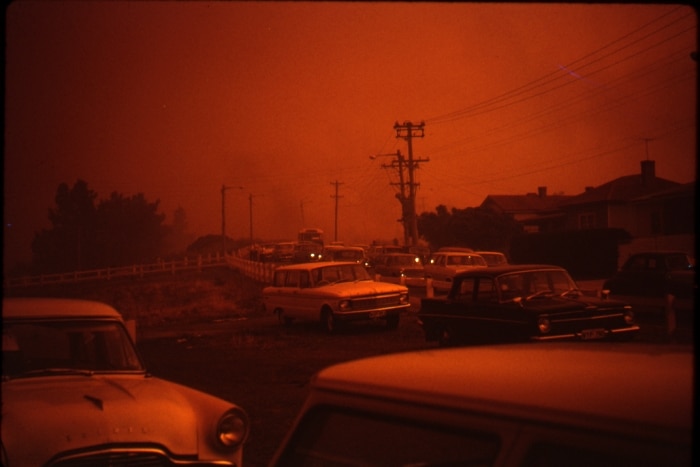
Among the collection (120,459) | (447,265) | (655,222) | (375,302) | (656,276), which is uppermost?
(655,222)

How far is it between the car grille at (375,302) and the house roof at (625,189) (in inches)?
892

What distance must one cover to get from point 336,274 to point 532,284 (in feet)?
24.5

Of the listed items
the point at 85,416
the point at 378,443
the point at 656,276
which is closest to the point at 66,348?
the point at 85,416

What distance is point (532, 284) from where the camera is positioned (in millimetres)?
11859

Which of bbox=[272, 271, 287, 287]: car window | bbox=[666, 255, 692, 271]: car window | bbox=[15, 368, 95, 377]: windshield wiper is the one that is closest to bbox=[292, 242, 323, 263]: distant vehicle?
bbox=[272, 271, 287, 287]: car window

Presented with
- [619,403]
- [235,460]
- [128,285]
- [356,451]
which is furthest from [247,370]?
[128,285]

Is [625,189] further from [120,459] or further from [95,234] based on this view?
[120,459]

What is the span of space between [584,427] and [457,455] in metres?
0.51

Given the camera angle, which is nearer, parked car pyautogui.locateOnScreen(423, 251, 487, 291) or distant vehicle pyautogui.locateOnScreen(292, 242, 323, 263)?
parked car pyautogui.locateOnScreen(423, 251, 487, 291)

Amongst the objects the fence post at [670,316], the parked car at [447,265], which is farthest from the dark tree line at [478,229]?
the fence post at [670,316]

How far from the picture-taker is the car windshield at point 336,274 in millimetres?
18484

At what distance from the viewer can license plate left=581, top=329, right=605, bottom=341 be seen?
11.0 metres

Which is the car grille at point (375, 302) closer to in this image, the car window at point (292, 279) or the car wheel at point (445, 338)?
the car window at point (292, 279)

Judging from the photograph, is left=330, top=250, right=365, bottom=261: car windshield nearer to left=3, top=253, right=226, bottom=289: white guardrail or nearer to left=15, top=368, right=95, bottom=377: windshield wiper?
left=3, top=253, right=226, bottom=289: white guardrail
